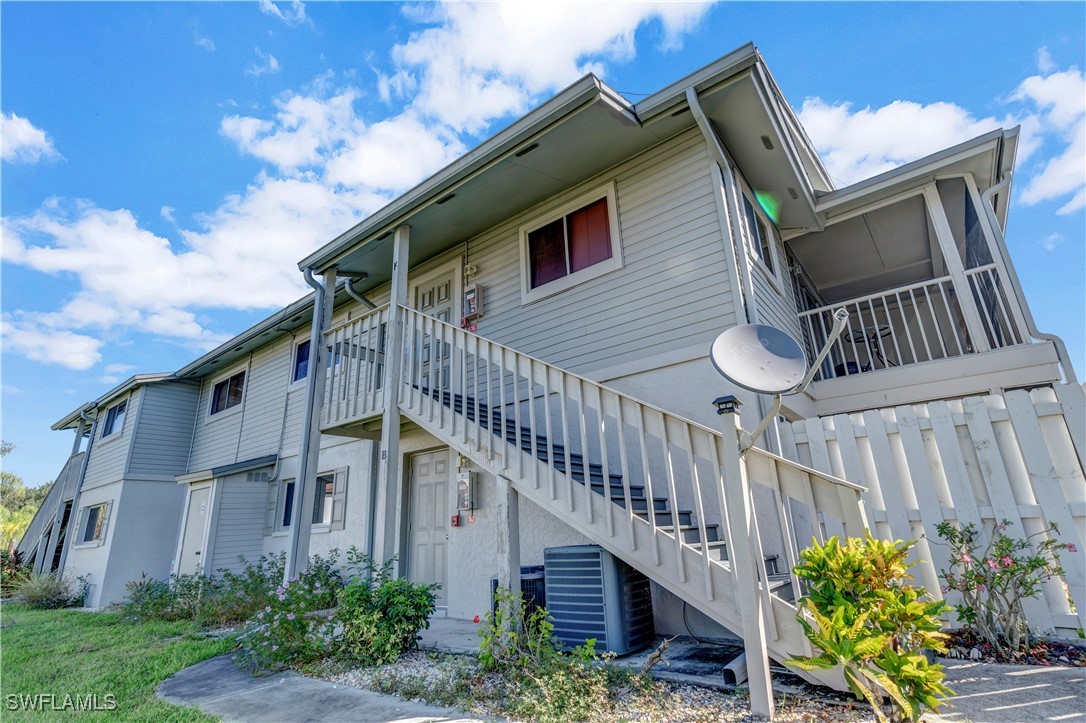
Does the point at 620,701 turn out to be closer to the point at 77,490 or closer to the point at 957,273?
the point at 957,273

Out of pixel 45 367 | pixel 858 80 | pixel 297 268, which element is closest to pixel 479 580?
pixel 297 268

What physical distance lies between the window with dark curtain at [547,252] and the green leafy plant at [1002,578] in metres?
4.98

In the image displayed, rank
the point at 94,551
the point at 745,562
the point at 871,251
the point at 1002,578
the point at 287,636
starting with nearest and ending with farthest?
the point at 745,562, the point at 1002,578, the point at 287,636, the point at 871,251, the point at 94,551

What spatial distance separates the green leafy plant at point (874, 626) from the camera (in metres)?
1.96

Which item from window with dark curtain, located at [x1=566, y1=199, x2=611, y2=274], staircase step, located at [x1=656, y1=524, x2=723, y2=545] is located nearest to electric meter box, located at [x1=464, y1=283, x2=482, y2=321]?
window with dark curtain, located at [x1=566, y1=199, x2=611, y2=274]

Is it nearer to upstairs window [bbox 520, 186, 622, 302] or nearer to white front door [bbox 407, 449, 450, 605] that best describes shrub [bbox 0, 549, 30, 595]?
white front door [bbox 407, 449, 450, 605]

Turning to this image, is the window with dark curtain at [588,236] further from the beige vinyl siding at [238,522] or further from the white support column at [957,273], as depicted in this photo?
the beige vinyl siding at [238,522]

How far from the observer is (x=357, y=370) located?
6496 millimetres

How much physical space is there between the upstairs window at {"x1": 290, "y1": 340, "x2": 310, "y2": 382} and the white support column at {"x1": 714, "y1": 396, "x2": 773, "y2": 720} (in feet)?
33.0

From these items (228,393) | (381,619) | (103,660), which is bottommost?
Result: (103,660)

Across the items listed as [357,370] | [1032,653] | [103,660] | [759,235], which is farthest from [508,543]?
[759,235]

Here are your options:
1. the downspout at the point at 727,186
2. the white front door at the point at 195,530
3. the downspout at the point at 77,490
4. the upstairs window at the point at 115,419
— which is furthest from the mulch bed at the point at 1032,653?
the downspout at the point at 77,490

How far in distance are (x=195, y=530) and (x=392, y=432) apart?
787cm

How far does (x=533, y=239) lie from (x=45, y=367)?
34574 millimetres
